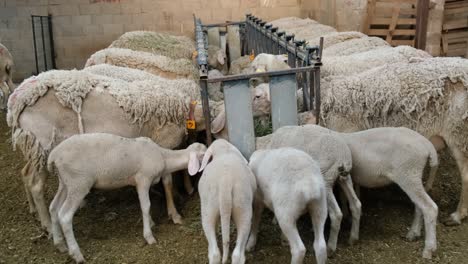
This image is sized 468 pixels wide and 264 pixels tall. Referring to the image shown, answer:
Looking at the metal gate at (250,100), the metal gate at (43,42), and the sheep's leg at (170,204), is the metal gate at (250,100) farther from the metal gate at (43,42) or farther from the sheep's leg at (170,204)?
the metal gate at (43,42)

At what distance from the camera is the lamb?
12.3ft

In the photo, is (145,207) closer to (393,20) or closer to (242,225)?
(242,225)

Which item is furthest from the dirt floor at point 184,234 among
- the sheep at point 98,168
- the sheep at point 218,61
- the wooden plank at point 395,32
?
the wooden plank at point 395,32

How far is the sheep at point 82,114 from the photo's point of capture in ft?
14.7

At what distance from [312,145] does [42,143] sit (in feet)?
8.36

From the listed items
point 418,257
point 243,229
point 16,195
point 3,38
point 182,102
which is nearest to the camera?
point 243,229

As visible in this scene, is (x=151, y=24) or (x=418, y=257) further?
(x=151, y=24)

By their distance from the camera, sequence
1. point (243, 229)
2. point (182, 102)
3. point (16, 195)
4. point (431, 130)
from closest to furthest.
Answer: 1. point (243, 229)
2. point (431, 130)
3. point (182, 102)
4. point (16, 195)

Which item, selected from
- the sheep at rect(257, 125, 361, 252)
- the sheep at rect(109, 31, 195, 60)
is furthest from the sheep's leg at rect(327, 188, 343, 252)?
the sheep at rect(109, 31, 195, 60)

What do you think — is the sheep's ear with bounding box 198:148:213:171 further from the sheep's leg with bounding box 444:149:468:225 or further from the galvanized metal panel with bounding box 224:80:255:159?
the sheep's leg with bounding box 444:149:468:225

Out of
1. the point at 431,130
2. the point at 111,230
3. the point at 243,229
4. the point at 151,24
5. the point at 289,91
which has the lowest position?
the point at 111,230

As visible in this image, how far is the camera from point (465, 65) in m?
4.37

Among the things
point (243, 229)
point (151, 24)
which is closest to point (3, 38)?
point (151, 24)

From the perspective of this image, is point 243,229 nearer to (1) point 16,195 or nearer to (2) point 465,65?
(2) point 465,65
